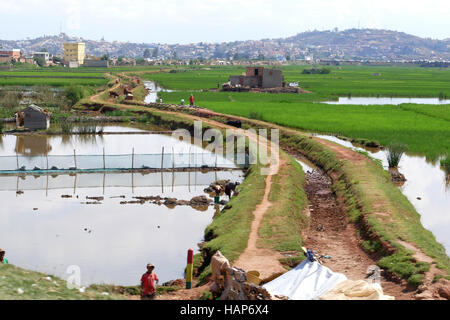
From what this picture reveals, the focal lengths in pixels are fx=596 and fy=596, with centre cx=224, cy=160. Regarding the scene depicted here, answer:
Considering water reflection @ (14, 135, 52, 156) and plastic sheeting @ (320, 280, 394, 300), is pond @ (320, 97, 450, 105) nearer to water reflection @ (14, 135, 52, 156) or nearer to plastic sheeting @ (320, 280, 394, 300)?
water reflection @ (14, 135, 52, 156)

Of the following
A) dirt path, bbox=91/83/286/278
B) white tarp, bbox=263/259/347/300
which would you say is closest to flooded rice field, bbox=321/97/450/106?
dirt path, bbox=91/83/286/278

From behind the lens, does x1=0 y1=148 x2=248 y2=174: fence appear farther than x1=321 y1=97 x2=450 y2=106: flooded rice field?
No

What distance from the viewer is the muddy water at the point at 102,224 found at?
15250mm

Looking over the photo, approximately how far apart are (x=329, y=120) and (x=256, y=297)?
33458 mm

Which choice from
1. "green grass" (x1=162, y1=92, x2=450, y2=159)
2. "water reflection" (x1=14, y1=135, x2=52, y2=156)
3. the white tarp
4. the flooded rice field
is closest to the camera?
the white tarp

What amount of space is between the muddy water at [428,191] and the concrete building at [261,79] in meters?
37.2

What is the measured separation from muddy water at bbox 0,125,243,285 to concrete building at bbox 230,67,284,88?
43637 millimetres

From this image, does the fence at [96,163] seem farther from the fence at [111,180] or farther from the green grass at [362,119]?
the green grass at [362,119]

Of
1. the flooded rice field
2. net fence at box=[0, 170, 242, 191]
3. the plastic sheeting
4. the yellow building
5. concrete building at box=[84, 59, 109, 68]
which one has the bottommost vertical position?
net fence at box=[0, 170, 242, 191]

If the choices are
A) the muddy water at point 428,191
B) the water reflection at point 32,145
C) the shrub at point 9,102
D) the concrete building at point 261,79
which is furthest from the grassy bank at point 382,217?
the concrete building at point 261,79

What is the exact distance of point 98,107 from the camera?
165ft

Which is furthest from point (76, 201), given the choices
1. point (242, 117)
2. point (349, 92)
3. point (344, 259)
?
point (349, 92)

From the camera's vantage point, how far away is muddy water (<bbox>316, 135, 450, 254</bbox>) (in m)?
19.1

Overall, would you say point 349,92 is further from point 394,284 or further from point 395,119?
point 394,284
